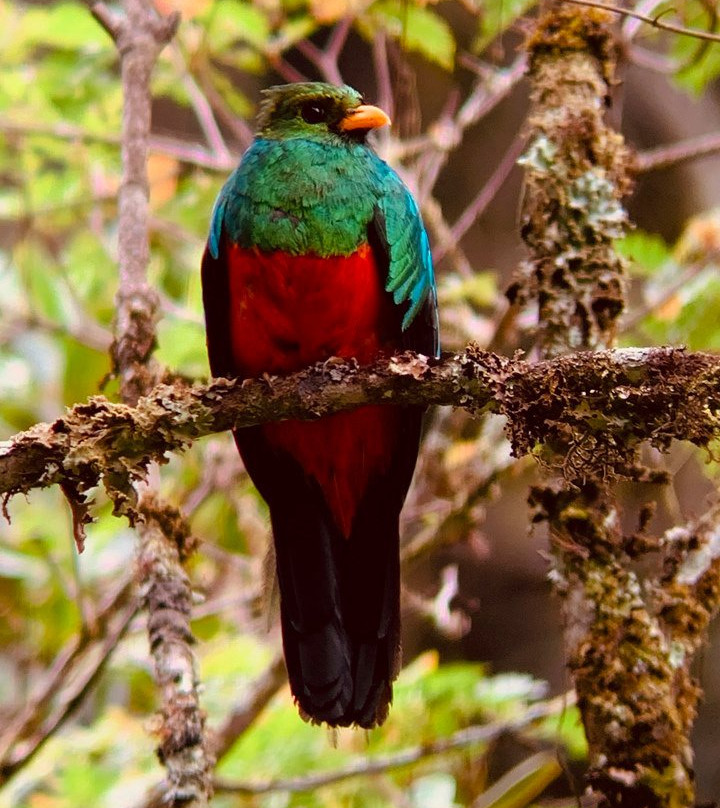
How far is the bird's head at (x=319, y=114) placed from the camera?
3100mm

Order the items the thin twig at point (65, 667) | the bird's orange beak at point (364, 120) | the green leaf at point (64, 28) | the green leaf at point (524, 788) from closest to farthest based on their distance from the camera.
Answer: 1. the bird's orange beak at point (364, 120)
2. the thin twig at point (65, 667)
3. the green leaf at point (524, 788)
4. the green leaf at point (64, 28)

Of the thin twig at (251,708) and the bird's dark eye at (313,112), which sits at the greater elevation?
the bird's dark eye at (313,112)

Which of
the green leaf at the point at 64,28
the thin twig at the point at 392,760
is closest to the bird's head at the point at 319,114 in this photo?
the green leaf at the point at 64,28

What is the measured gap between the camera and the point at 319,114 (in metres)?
3.15

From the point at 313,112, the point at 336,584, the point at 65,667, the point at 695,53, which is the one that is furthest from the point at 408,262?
the point at 65,667

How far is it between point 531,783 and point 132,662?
1.65 meters

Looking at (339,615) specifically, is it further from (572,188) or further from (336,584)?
(572,188)

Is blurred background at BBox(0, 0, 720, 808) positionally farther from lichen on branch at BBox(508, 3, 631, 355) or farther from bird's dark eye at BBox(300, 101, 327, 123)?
bird's dark eye at BBox(300, 101, 327, 123)

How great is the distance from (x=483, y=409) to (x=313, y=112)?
54.2 inches

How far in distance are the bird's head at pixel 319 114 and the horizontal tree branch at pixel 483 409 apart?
1.07 m

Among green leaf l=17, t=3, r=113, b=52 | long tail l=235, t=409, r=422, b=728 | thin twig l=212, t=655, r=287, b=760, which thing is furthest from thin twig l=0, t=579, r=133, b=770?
green leaf l=17, t=3, r=113, b=52

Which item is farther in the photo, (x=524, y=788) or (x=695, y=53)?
(x=524, y=788)

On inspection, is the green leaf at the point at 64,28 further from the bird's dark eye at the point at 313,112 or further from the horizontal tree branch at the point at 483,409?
the horizontal tree branch at the point at 483,409

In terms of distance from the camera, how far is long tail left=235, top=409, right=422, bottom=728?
2754 millimetres
